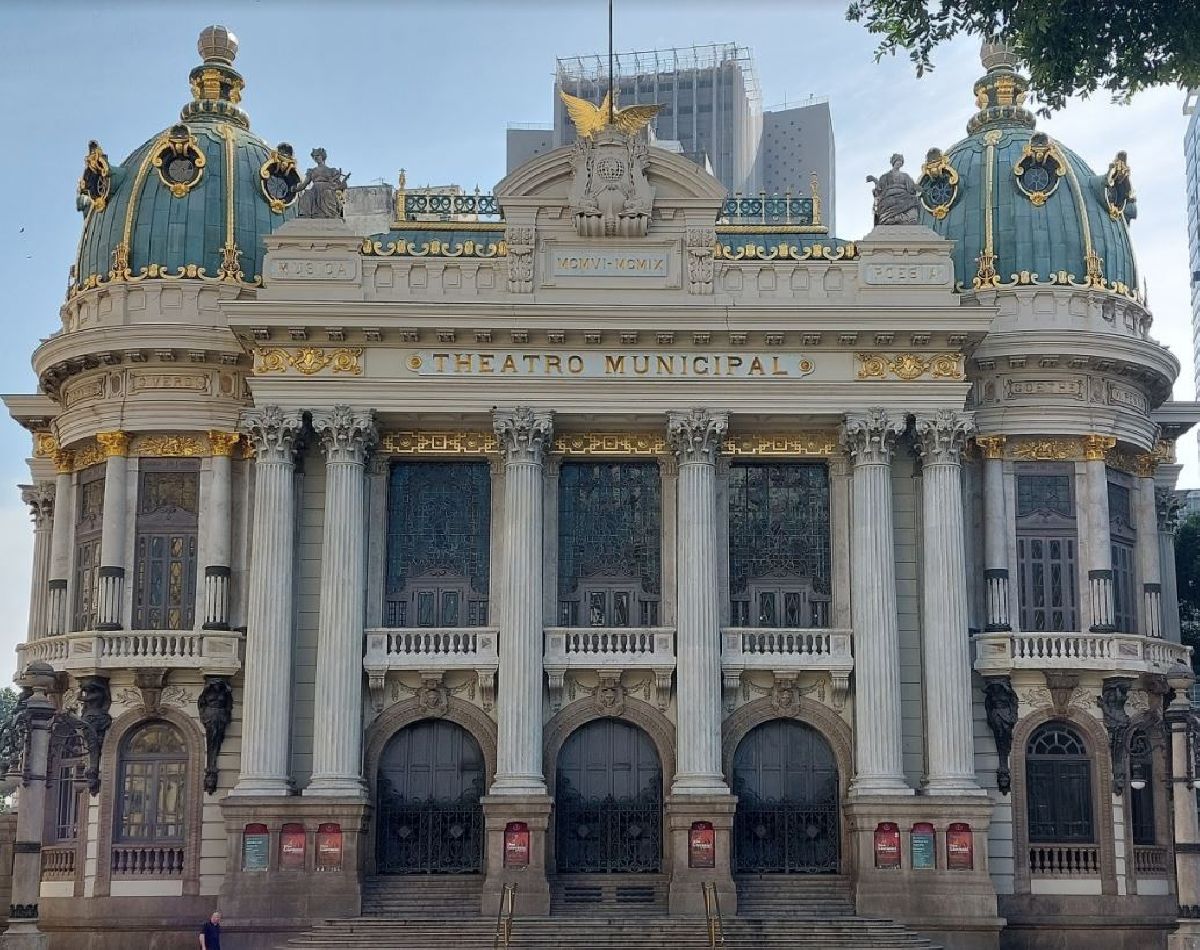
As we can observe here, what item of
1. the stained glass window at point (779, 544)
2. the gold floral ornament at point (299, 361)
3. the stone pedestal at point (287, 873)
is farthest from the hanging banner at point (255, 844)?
the stained glass window at point (779, 544)

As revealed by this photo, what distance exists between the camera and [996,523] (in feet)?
155

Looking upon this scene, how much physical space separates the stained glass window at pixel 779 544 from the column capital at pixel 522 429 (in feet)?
17.0

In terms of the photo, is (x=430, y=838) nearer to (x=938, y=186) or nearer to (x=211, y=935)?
(x=211, y=935)

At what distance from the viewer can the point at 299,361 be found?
45.6 meters

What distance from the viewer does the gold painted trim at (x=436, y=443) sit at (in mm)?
46812

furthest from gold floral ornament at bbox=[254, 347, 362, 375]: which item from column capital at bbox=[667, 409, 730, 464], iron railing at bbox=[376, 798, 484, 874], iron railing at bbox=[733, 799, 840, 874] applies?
iron railing at bbox=[733, 799, 840, 874]

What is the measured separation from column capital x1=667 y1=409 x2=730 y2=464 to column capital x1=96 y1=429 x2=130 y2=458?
13.6 meters

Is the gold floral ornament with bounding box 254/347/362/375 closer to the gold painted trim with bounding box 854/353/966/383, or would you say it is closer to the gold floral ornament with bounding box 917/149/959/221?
the gold painted trim with bounding box 854/353/966/383

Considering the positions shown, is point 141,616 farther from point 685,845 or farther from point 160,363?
point 685,845

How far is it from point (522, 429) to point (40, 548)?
1685cm

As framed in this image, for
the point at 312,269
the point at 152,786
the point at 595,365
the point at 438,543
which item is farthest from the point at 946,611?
the point at 152,786

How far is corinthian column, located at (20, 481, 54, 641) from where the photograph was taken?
5138cm

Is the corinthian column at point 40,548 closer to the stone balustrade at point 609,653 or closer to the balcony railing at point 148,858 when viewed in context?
the balcony railing at point 148,858

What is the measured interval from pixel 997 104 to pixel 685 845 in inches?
923
